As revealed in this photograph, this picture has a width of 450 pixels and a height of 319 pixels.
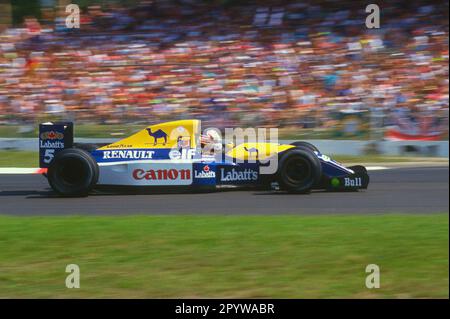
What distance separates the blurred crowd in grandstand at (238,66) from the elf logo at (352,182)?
14.7 ft

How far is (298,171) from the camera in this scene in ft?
31.3

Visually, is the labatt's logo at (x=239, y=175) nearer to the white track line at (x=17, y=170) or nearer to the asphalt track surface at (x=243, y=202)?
the asphalt track surface at (x=243, y=202)

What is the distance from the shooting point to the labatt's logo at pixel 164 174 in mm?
9625

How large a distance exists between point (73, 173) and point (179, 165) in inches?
56.0

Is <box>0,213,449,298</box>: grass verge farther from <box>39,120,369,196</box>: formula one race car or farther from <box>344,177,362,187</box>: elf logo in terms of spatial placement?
<box>344,177,362,187</box>: elf logo

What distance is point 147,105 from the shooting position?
1511 centimetres

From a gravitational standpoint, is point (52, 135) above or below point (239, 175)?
above

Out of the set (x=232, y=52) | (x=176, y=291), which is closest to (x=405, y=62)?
(x=232, y=52)

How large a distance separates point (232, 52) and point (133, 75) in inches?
88.7

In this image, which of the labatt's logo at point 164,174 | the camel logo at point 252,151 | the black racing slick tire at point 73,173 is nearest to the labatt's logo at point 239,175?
the camel logo at point 252,151

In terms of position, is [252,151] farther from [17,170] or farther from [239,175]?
[17,170]

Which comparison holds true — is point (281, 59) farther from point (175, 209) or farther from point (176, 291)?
point (176, 291)

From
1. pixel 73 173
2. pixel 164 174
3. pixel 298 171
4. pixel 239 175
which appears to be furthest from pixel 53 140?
pixel 298 171

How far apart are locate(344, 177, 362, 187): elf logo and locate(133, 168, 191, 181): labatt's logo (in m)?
2.12
